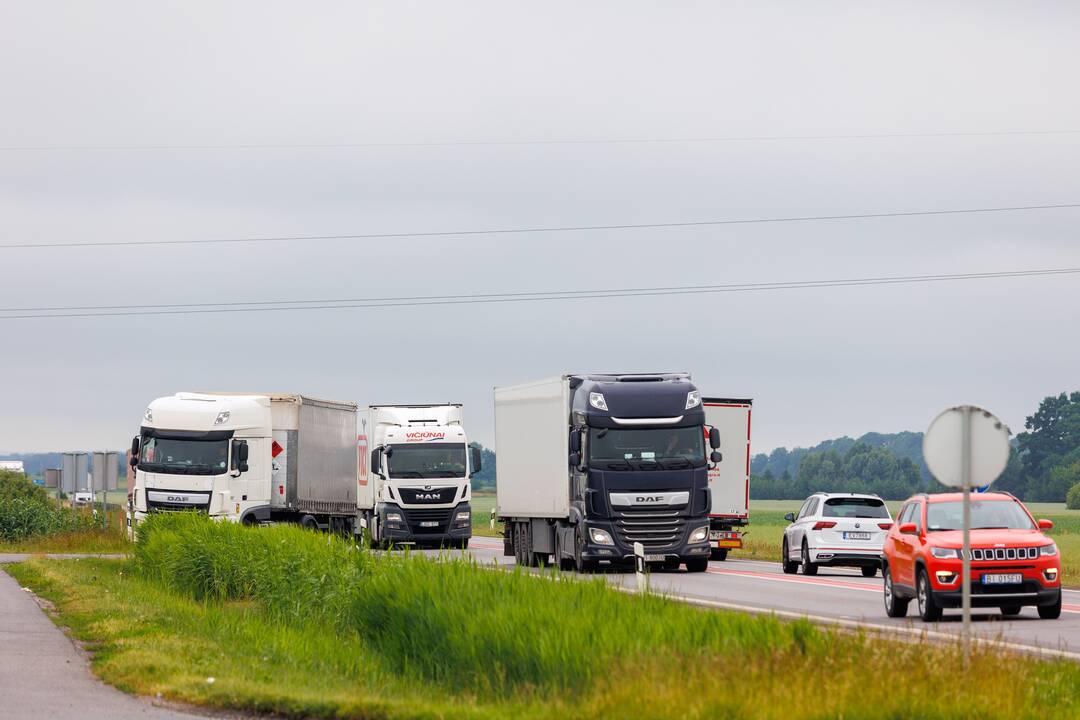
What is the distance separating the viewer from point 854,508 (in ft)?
116

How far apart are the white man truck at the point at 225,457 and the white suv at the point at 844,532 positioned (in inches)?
501

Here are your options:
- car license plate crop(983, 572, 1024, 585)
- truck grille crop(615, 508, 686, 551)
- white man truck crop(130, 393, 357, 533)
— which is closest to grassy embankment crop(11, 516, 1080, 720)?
car license plate crop(983, 572, 1024, 585)

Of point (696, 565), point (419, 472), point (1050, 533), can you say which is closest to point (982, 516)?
point (696, 565)

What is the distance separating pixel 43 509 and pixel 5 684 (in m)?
43.9

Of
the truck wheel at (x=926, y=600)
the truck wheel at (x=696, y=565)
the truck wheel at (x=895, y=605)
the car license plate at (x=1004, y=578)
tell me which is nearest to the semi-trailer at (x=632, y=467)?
the truck wheel at (x=696, y=565)

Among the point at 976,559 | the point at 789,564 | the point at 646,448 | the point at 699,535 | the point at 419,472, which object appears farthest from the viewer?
the point at 419,472

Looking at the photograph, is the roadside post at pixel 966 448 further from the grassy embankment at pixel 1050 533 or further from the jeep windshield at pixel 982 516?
the grassy embankment at pixel 1050 533

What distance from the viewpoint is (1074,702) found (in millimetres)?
11797

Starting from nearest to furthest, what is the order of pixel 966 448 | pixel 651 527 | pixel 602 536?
1. pixel 966 448
2. pixel 602 536
3. pixel 651 527

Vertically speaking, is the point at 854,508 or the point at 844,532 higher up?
the point at 854,508

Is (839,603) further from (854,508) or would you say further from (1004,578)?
(854,508)

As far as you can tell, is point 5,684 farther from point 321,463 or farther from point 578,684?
point 321,463

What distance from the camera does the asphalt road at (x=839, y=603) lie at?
1839cm

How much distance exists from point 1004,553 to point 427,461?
2365 cm
